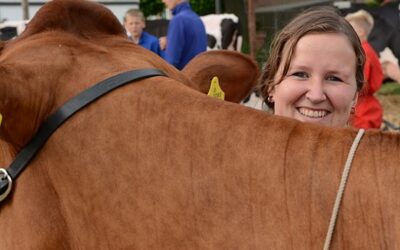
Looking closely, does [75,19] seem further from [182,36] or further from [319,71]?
[182,36]

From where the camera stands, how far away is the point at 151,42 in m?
8.34

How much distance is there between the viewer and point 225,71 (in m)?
2.10

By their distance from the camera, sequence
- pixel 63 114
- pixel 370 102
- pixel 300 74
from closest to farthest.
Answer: pixel 63 114 → pixel 300 74 → pixel 370 102

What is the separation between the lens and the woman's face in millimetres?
1924

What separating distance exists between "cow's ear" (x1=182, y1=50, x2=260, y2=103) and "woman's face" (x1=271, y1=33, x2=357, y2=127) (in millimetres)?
116

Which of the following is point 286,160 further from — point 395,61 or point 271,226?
point 395,61

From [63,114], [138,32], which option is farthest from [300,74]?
[138,32]

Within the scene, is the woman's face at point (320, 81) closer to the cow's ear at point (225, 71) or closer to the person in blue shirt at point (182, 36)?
the cow's ear at point (225, 71)

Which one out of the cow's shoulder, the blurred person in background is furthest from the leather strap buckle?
the blurred person in background

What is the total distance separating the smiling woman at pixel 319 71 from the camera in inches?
76.2

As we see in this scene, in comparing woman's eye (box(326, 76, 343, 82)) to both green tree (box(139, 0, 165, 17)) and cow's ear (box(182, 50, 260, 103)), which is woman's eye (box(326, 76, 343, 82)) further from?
green tree (box(139, 0, 165, 17))

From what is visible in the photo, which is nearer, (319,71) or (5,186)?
(5,186)

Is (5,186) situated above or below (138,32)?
above

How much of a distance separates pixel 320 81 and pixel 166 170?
2.21ft
